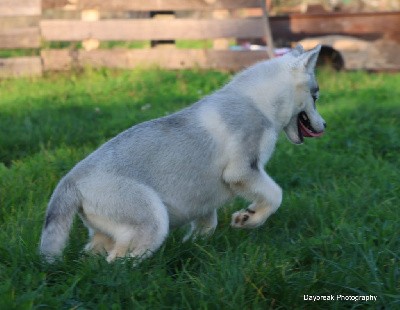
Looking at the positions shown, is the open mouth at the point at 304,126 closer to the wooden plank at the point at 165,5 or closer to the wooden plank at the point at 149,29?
the wooden plank at the point at 149,29

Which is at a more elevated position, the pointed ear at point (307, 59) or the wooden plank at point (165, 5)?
the pointed ear at point (307, 59)

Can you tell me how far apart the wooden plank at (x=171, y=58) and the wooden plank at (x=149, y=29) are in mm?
230

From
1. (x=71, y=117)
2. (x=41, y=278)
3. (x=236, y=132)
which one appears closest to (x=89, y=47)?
(x=71, y=117)

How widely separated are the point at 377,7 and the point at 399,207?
401 inches

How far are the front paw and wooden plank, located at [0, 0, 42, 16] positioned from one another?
6.59 m

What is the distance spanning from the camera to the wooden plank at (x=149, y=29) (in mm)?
9727

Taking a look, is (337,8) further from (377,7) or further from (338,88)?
(338,88)

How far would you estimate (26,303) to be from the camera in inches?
113

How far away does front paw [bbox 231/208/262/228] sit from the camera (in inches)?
159

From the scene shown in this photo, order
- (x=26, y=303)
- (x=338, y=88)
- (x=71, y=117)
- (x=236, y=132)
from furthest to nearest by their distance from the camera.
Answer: (x=338, y=88) → (x=71, y=117) → (x=236, y=132) → (x=26, y=303)

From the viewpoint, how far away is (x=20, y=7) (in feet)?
31.8

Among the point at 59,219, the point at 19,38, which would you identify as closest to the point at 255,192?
the point at 59,219

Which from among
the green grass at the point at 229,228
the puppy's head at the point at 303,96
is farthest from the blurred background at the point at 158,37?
the puppy's head at the point at 303,96

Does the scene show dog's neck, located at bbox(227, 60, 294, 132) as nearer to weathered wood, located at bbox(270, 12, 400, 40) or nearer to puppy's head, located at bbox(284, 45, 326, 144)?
puppy's head, located at bbox(284, 45, 326, 144)
